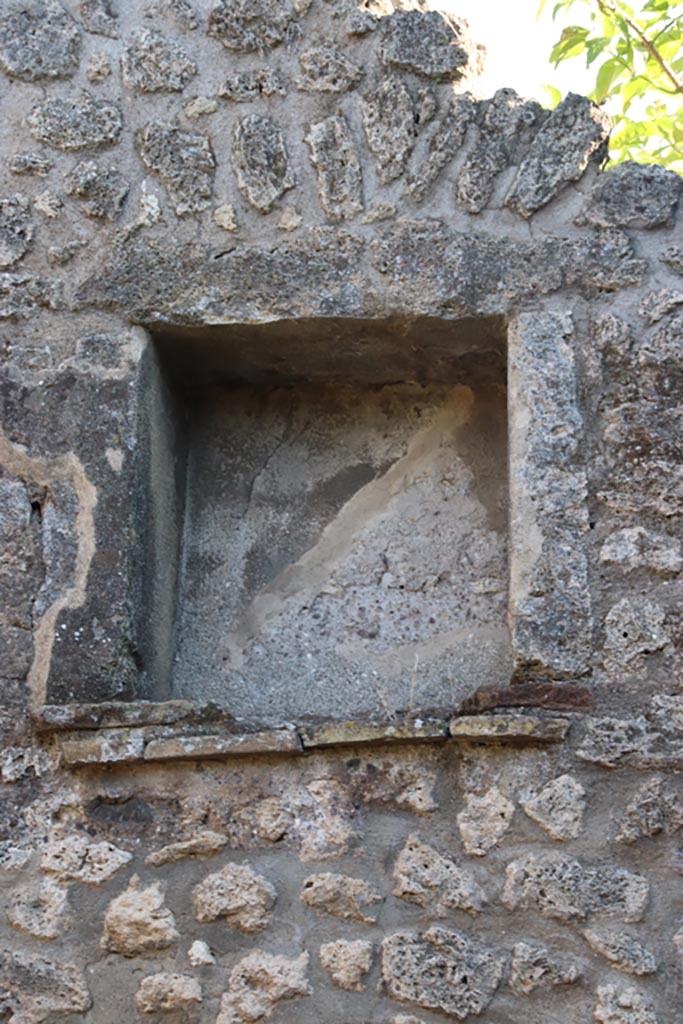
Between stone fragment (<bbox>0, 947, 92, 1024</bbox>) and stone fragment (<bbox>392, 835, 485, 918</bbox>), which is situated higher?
stone fragment (<bbox>392, 835, 485, 918</bbox>)

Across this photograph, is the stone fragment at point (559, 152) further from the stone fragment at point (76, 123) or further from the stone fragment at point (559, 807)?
the stone fragment at point (559, 807)

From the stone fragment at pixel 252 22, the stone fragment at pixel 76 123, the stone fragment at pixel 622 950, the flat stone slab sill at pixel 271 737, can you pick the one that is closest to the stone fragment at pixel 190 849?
the flat stone slab sill at pixel 271 737

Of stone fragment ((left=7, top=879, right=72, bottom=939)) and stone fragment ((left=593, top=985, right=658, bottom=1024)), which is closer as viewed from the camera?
stone fragment ((left=593, top=985, right=658, bottom=1024))

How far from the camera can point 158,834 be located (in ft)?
10.3

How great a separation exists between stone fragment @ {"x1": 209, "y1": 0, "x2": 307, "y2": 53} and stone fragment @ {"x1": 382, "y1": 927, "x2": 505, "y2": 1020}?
7.32 feet

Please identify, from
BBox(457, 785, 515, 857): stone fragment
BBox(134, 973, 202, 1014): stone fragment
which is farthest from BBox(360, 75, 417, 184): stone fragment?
BBox(134, 973, 202, 1014): stone fragment

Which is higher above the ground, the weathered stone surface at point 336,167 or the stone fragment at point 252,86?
the stone fragment at point 252,86

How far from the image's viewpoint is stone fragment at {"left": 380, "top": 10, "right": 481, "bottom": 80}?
3713mm

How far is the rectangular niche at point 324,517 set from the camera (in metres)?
3.48

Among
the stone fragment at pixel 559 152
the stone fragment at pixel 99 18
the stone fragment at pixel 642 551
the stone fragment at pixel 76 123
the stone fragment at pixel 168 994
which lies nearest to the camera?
the stone fragment at pixel 168 994

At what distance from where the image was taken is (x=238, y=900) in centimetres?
308

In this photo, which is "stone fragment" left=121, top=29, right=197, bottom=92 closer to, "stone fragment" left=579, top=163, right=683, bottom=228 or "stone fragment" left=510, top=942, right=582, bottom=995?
"stone fragment" left=579, top=163, right=683, bottom=228

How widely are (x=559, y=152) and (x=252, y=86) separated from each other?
0.80 m

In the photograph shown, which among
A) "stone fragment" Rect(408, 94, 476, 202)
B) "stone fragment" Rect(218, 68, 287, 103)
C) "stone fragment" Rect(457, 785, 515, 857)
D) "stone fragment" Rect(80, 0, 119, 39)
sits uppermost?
"stone fragment" Rect(80, 0, 119, 39)
